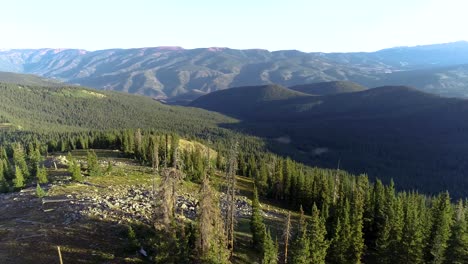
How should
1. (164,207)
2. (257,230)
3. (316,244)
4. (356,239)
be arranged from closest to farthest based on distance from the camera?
(164,207), (316,244), (257,230), (356,239)

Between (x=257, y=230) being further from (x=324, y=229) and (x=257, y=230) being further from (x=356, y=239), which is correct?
(x=356, y=239)

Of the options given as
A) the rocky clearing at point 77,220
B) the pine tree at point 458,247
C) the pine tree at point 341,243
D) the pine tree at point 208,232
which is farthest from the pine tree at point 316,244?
the pine tree at point 458,247

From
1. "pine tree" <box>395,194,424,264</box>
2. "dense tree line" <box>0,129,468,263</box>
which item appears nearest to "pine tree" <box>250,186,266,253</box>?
"dense tree line" <box>0,129,468,263</box>

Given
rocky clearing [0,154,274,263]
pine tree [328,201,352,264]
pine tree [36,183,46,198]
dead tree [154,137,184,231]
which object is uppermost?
dead tree [154,137,184,231]

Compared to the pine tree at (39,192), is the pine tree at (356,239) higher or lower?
lower

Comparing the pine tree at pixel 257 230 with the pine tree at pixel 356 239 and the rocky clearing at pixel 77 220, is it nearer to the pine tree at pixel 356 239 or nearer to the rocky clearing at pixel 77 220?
the rocky clearing at pixel 77 220

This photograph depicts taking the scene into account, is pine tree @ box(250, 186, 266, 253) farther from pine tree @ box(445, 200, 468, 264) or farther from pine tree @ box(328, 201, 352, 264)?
pine tree @ box(445, 200, 468, 264)

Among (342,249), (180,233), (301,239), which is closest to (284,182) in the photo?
(342,249)

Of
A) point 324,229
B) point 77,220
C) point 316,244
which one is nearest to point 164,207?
point 77,220

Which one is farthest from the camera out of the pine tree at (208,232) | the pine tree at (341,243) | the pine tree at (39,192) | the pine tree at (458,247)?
the pine tree at (39,192)

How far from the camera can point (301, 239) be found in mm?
47344

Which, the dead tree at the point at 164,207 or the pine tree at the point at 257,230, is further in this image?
the pine tree at the point at 257,230

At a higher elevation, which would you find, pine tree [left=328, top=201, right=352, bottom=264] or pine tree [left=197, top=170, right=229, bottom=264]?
pine tree [left=197, top=170, right=229, bottom=264]

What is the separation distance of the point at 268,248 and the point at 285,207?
53.5 meters
